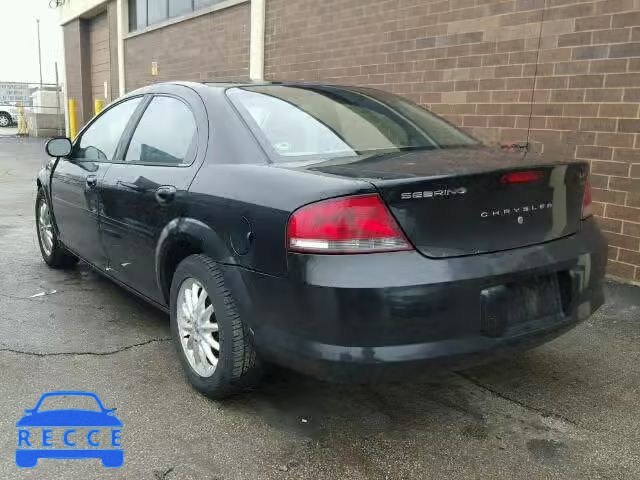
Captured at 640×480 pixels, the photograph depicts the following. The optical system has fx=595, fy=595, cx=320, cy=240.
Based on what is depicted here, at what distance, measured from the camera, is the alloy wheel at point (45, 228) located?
17.1 feet

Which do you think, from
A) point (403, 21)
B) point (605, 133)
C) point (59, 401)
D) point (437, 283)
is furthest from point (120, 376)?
point (403, 21)

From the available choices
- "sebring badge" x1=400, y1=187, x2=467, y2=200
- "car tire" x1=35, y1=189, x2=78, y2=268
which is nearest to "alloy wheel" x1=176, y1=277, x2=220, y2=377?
"sebring badge" x1=400, y1=187, x2=467, y2=200

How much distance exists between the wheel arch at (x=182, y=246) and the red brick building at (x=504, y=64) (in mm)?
1853

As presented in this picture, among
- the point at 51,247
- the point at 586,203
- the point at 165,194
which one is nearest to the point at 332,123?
the point at 165,194

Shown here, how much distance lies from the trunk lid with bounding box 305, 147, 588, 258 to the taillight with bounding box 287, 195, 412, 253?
0.05 m

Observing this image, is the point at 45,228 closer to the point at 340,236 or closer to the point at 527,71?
the point at 340,236

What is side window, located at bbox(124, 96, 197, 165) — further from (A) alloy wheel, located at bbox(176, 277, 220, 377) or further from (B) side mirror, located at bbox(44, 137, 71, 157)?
(B) side mirror, located at bbox(44, 137, 71, 157)

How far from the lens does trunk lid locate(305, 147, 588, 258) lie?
2.32m

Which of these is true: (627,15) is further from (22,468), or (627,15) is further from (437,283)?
(22,468)

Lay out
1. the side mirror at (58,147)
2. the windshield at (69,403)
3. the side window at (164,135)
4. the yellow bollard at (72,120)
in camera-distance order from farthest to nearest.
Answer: the yellow bollard at (72,120)
the side mirror at (58,147)
the side window at (164,135)
the windshield at (69,403)

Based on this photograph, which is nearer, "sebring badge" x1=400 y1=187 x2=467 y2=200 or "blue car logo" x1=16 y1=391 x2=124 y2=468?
"sebring badge" x1=400 y1=187 x2=467 y2=200

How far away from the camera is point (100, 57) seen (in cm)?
1947

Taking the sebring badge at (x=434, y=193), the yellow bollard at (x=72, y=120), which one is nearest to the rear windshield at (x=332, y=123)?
the sebring badge at (x=434, y=193)

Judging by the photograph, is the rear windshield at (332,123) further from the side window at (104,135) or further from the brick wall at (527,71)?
the brick wall at (527,71)
